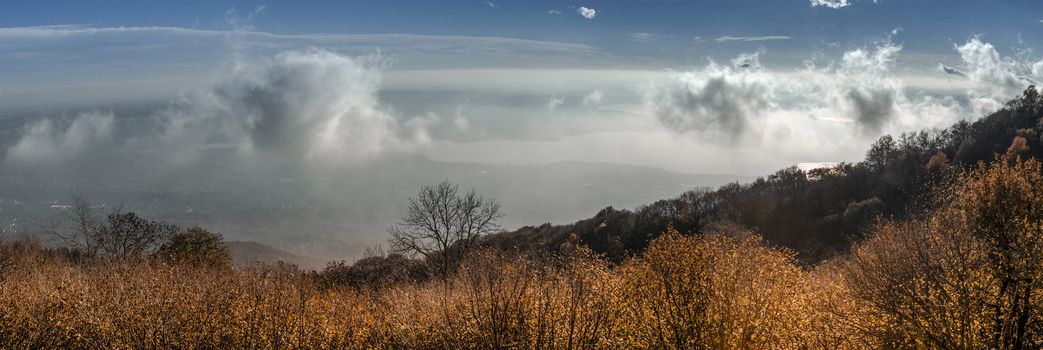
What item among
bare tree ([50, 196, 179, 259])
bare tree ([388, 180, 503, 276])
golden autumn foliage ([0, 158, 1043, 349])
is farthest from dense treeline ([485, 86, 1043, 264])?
golden autumn foliage ([0, 158, 1043, 349])

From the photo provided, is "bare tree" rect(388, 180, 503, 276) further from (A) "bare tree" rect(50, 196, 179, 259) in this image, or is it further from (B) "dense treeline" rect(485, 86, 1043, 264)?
(B) "dense treeline" rect(485, 86, 1043, 264)

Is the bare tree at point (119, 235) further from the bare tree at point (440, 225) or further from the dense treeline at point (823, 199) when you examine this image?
the dense treeline at point (823, 199)

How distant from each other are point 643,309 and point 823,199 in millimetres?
106082

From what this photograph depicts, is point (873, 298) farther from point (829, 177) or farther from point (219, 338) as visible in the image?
point (829, 177)

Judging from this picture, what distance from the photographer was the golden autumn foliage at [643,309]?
1966 centimetres

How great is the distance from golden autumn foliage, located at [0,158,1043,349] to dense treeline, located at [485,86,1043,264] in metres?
69.3

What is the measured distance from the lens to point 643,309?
76.4 feet

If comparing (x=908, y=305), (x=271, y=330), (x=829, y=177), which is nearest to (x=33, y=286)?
(x=271, y=330)

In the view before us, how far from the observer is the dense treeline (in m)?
100

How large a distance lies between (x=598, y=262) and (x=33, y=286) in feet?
→ 91.4

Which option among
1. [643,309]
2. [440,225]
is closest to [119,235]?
[440,225]

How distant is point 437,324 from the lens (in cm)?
2416

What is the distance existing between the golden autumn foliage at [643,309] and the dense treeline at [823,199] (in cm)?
6925

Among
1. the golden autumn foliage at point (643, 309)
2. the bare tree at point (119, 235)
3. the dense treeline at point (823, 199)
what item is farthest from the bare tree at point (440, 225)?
the dense treeline at point (823, 199)
